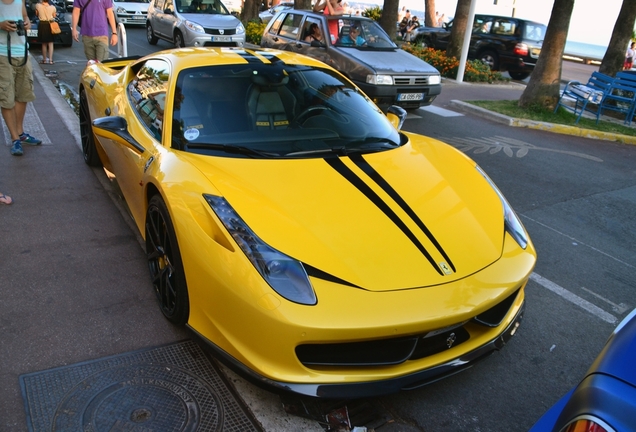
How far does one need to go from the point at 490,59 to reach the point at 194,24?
30.0 ft

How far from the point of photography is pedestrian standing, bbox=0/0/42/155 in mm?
5105

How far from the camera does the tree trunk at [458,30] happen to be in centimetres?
1536

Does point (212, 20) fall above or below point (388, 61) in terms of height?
above

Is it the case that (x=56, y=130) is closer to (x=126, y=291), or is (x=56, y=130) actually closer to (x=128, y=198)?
(x=128, y=198)

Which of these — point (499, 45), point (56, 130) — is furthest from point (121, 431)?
point (499, 45)

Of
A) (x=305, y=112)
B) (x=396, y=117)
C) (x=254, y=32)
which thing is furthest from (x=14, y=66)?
(x=254, y=32)

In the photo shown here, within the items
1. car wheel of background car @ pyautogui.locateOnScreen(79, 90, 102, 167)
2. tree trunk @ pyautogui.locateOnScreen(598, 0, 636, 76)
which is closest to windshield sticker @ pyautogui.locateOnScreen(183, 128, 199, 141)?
car wheel of background car @ pyautogui.locateOnScreen(79, 90, 102, 167)

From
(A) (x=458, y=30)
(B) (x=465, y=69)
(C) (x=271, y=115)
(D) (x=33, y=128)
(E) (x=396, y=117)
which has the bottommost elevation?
(D) (x=33, y=128)

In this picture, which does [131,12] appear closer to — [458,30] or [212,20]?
[212,20]

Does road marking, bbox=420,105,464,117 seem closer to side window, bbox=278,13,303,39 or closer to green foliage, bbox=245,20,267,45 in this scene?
side window, bbox=278,13,303,39

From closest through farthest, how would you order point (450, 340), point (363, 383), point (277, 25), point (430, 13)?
point (363, 383) → point (450, 340) → point (277, 25) → point (430, 13)

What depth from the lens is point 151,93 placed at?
3.89 metres

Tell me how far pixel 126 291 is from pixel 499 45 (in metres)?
16.0

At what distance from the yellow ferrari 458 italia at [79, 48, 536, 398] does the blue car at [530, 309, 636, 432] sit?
0.79 metres
